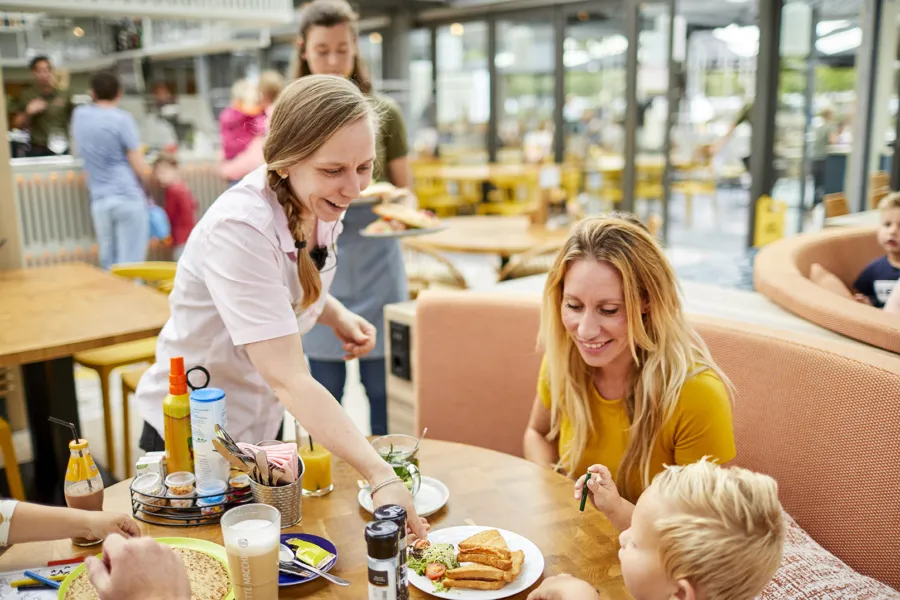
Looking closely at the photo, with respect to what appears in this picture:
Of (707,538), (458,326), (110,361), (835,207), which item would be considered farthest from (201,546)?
(835,207)

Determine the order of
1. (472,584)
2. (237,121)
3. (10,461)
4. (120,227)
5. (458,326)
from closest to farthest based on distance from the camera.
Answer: (472,584)
(458,326)
(10,461)
(237,121)
(120,227)

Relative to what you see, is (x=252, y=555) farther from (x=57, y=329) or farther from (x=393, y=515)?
(x=57, y=329)

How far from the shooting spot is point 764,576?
3.85ft

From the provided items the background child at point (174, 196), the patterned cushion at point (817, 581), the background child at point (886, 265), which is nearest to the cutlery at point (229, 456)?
the patterned cushion at point (817, 581)

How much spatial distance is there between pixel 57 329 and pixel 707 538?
2.33 meters

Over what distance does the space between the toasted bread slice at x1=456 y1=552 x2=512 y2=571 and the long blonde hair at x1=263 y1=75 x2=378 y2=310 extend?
0.73m

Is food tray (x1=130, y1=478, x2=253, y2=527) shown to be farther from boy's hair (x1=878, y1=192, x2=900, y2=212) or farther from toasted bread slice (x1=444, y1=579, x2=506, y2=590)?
boy's hair (x1=878, y1=192, x2=900, y2=212)

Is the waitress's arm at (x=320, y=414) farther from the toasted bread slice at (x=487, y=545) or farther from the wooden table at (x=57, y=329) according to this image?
the wooden table at (x=57, y=329)

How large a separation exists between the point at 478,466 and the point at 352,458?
46 centimetres

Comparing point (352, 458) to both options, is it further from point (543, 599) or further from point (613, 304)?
point (613, 304)

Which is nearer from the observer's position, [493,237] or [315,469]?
[315,469]

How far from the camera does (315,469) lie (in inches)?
63.8

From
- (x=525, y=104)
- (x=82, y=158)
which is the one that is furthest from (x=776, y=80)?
(x=82, y=158)

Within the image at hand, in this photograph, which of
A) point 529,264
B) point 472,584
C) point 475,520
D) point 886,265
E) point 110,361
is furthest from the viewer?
point 529,264
